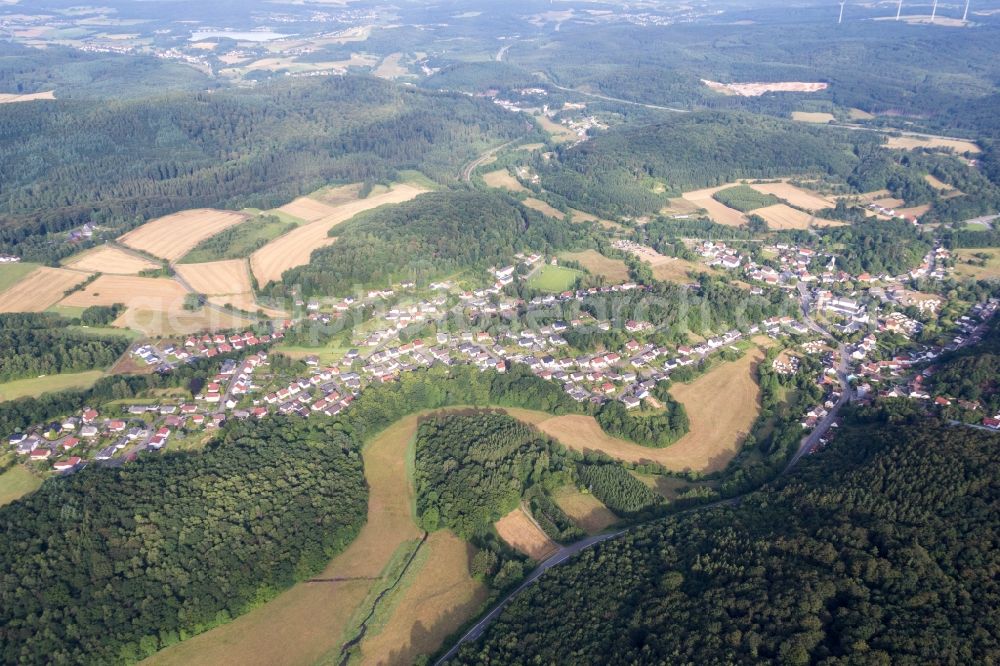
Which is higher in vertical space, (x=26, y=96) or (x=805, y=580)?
(x=26, y=96)

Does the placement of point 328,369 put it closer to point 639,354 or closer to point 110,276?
point 639,354

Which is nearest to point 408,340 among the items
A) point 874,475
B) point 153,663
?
point 153,663

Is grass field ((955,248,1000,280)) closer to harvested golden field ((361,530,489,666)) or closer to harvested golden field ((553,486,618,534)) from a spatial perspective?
harvested golden field ((553,486,618,534))

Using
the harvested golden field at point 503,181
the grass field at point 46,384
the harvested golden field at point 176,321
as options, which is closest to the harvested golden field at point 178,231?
the harvested golden field at point 176,321

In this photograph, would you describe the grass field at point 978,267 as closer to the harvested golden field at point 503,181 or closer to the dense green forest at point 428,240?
the dense green forest at point 428,240

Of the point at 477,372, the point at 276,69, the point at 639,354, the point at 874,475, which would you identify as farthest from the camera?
the point at 276,69

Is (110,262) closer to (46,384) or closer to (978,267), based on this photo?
(46,384)

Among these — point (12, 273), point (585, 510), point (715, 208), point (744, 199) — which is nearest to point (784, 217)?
point (744, 199)
